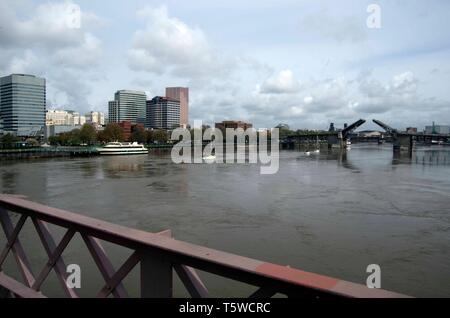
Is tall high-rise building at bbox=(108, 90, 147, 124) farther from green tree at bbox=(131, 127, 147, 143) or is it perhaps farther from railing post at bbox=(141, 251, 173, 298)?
railing post at bbox=(141, 251, 173, 298)

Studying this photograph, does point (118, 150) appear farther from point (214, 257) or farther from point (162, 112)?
point (162, 112)

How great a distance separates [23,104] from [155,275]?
14783 centimetres

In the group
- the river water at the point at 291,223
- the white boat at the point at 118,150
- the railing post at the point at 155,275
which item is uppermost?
the railing post at the point at 155,275

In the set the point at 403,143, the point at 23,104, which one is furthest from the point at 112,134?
the point at 403,143

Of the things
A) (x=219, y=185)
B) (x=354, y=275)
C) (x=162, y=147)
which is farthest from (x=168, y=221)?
(x=162, y=147)

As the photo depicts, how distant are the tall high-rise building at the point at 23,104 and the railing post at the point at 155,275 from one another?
138 meters

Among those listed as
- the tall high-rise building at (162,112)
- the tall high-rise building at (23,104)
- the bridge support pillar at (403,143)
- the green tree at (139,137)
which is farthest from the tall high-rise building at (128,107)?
the bridge support pillar at (403,143)

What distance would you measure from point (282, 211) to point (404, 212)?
551 centimetres

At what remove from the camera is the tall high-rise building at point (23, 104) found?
126 m

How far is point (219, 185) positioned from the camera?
90.9 feet

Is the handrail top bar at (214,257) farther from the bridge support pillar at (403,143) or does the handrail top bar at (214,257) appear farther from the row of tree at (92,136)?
the bridge support pillar at (403,143)

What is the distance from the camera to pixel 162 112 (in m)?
180

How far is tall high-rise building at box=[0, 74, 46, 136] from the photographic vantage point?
413 ft
